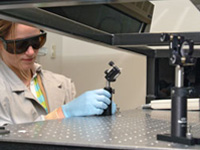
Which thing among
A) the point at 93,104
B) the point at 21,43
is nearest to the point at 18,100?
the point at 21,43

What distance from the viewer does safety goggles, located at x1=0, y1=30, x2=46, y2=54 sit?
1433 millimetres

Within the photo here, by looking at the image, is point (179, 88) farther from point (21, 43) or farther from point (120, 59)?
point (120, 59)

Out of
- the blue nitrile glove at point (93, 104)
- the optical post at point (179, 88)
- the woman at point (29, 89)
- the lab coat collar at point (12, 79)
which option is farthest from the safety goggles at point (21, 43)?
the optical post at point (179, 88)

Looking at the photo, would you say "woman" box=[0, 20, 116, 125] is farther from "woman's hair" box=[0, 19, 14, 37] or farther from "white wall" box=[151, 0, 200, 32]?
"white wall" box=[151, 0, 200, 32]

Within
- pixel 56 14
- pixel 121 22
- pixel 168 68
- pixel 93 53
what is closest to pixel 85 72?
pixel 93 53

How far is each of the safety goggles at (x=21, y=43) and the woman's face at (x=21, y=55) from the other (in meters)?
0.04

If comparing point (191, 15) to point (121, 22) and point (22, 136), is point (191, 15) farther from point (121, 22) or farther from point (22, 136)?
point (22, 136)

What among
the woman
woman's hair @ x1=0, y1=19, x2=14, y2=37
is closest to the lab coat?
the woman

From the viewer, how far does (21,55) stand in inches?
64.6

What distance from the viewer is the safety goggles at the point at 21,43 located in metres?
1.43

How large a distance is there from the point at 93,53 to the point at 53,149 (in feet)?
7.34

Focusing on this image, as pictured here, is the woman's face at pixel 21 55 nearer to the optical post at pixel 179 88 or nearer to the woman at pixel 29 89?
the woman at pixel 29 89

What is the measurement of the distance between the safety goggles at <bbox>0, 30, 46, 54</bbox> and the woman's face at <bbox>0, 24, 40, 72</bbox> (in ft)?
0.13

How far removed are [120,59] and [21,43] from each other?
1.34 metres
